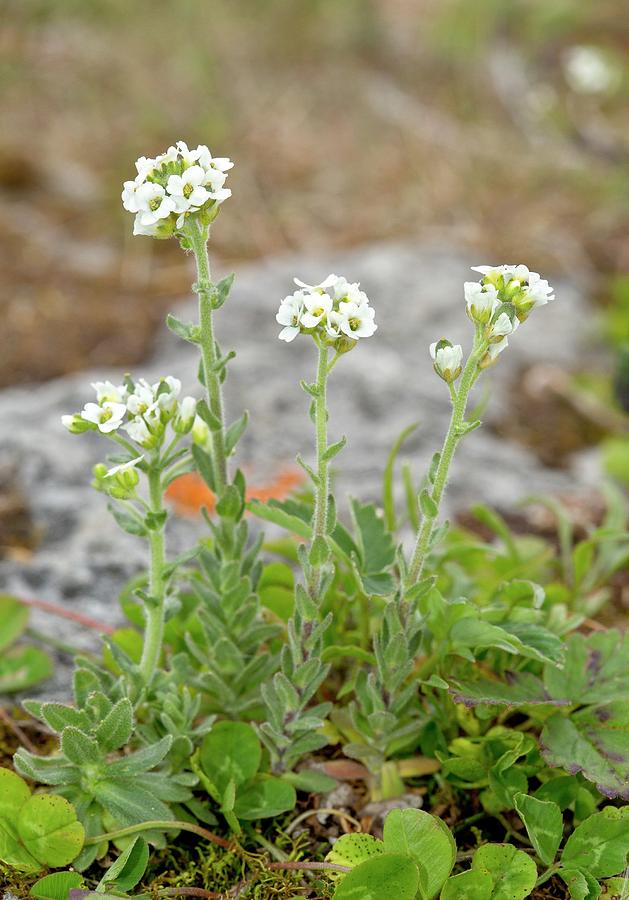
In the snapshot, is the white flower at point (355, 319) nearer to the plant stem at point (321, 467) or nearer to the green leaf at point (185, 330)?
Result: the plant stem at point (321, 467)

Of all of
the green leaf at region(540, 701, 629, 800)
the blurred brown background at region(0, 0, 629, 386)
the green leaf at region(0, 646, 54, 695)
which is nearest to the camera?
the green leaf at region(540, 701, 629, 800)

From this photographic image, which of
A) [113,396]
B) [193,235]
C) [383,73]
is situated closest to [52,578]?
[113,396]

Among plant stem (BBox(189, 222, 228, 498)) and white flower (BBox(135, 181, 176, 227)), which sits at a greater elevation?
white flower (BBox(135, 181, 176, 227))

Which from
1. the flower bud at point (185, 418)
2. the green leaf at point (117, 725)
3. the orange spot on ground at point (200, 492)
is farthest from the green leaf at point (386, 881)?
the orange spot on ground at point (200, 492)

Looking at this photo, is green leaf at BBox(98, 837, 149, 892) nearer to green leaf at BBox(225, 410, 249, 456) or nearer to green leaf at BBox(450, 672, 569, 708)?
green leaf at BBox(450, 672, 569, 708)

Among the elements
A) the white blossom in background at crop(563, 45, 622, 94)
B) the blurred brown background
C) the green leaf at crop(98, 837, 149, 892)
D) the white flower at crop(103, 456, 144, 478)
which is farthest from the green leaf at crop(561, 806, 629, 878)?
the white blossom in background at crop(563, 45, 622, 94)

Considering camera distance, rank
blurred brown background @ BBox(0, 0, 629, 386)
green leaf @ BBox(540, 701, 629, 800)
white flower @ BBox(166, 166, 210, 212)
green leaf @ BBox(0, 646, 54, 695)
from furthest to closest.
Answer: blurred brown background @ BBox(0, 0, 629, 386) → green leaf @ BBox(0, 646, 54, 695) → green leaf @ BBox(540, 701, 629, 800) → white flower @ BBox(166, 166, 210, 212)
